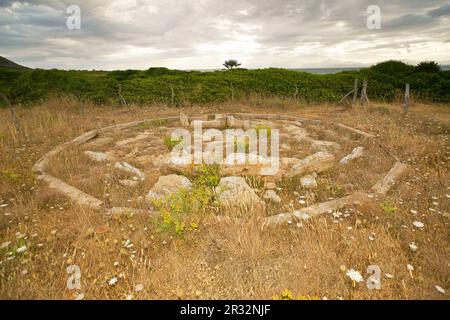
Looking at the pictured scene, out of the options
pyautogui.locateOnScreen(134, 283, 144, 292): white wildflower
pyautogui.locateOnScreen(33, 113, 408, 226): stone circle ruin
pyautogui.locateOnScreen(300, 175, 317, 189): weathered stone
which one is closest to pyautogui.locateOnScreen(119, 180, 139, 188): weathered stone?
pyautogui.locateOnScreen(33, 113, 408, 226): stone circle ruin

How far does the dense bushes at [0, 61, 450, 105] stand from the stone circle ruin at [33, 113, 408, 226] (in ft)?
18.7

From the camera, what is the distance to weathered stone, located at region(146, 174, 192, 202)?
423 centimetres

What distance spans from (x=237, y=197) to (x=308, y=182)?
5.01ft

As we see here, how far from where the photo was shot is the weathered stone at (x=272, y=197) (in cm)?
422

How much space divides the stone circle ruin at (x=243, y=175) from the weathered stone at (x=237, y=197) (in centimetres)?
1

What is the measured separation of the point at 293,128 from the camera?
8711 millimetres

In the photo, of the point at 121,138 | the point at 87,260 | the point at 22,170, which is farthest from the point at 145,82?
the point at 87,260

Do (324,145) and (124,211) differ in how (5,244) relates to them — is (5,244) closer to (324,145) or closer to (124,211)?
(124,211)

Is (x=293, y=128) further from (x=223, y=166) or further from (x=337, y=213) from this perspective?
(x=337, y=213)

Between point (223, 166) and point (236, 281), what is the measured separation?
263 cm

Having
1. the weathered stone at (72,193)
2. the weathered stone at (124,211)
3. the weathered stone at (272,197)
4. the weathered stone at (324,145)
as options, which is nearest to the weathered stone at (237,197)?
the weathered stone at (272,197)

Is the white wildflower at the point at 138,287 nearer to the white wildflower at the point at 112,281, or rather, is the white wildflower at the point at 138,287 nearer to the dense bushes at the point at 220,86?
the white wildflower at the point at 112,281

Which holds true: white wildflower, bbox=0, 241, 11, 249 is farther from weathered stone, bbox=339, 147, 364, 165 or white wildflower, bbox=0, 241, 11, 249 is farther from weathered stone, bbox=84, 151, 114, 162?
weathered stone, bbox=339, 147, 364, 165

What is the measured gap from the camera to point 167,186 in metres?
4.50
